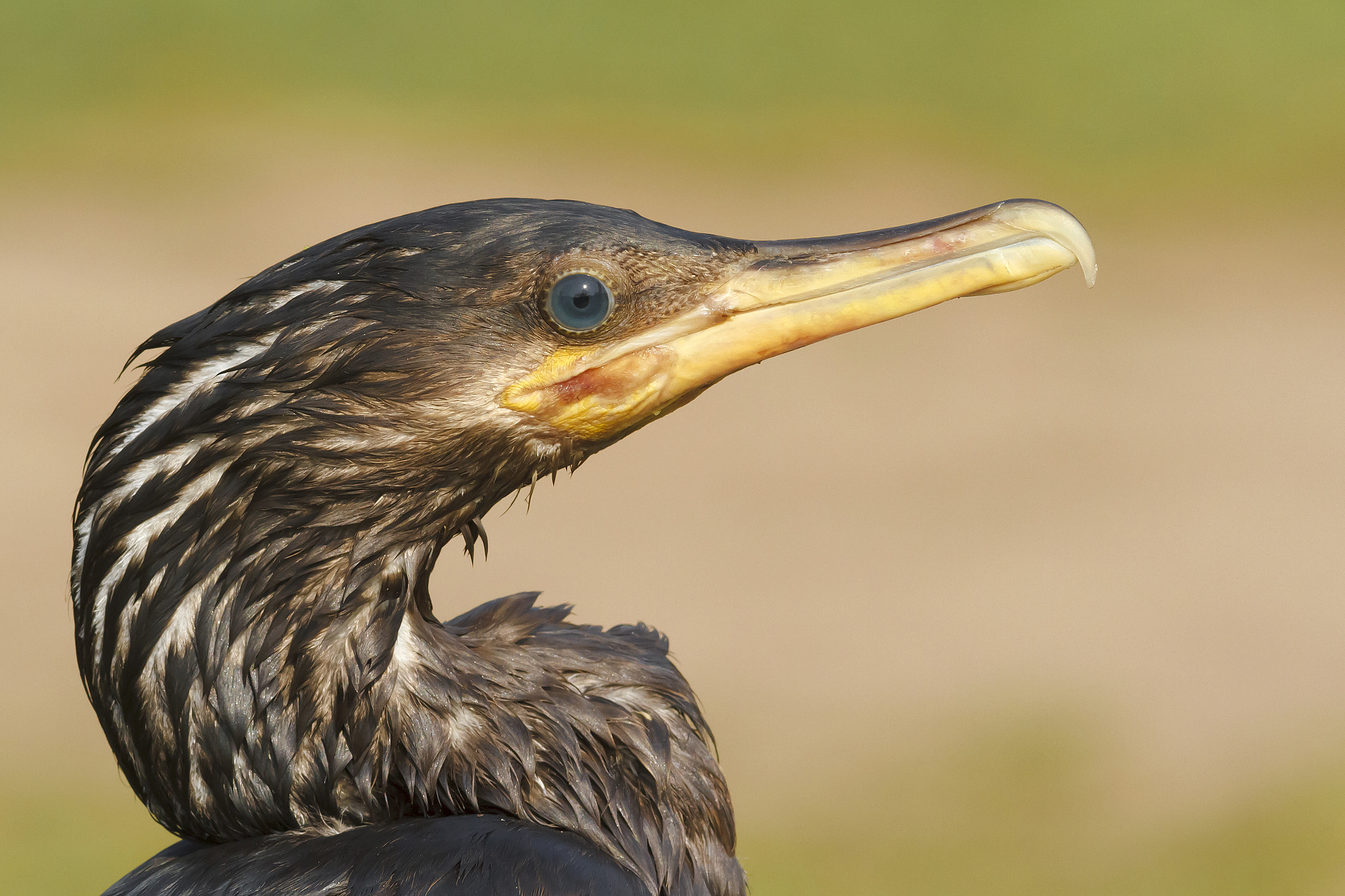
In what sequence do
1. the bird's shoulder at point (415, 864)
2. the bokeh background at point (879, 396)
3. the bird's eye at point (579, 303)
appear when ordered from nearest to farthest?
the bird's shoulder at point (415, 864), the bird's eye at point (579, 303), the bokeh background at point (879, 396)

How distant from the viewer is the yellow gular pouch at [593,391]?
99.3 inches

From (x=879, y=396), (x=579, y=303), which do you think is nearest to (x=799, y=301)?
(x=579, y=303)

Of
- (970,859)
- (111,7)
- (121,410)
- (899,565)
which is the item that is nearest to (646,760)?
(121,410)

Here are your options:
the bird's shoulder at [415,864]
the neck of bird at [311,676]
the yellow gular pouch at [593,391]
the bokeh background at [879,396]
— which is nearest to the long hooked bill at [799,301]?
the yellow gular pouch at [593,391]

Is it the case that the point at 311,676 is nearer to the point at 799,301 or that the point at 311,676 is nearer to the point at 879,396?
the point at 799,301

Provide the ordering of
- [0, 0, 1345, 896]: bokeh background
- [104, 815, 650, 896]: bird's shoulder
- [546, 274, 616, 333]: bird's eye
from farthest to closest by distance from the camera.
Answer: [0, 0, 1345, 896]: bokeh background → [546, 274, 616, 333]: bird's eye → [104, 815, 650, 896]: bird's shoulder

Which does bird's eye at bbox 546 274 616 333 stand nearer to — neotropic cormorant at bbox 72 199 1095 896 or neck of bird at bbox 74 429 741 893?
neotropic cormorant at bbox 72 199 1095 896

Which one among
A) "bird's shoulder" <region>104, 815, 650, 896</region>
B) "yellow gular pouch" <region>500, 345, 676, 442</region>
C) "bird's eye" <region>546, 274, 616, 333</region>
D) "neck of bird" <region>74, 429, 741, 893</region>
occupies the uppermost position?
"bird's eye" <region>546, 274, 616, 333</region>

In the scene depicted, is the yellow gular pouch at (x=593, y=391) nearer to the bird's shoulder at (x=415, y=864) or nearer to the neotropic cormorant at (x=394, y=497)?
the neotropic cormorant at (x=394, y=497)

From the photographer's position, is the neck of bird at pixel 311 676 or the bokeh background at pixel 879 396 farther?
the bokeh background at pixel 879 396

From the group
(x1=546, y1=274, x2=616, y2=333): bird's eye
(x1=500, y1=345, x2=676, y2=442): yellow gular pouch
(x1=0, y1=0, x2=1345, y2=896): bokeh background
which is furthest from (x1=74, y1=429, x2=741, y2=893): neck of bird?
(x1=0, y1=0, x2=1345, y2=896): bokeh background

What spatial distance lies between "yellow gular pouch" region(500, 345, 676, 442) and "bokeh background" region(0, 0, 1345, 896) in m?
4.34

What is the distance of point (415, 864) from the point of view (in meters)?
2.37

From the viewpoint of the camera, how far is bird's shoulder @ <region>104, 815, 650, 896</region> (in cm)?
235
